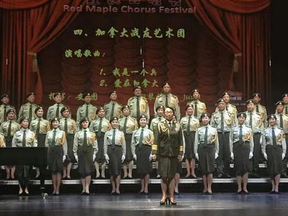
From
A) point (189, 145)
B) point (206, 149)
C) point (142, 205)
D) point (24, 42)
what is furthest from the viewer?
point (24, 42)

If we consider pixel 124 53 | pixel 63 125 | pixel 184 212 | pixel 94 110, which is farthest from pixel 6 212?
pixel 124 53

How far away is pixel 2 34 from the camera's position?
502 inches

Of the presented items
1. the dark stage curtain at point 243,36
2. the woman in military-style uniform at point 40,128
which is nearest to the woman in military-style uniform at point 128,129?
the woman in military-style uniform at point 40,128

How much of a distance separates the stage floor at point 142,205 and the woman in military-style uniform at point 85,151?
0.36 m

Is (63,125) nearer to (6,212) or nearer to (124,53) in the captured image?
(124,53)

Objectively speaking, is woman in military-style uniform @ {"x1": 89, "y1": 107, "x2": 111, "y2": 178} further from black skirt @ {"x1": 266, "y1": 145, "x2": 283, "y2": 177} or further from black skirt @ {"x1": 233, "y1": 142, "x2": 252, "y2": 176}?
black skirt @ {"x1": 266, "y1": 145, "x2": 283, "y2": 177}

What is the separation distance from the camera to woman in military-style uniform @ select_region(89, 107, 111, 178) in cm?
1115

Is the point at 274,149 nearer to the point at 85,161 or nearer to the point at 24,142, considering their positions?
the point at 85,161

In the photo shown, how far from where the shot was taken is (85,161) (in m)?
10.6

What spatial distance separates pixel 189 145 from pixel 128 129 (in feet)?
4.07

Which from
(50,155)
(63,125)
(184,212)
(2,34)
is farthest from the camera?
(2,34)

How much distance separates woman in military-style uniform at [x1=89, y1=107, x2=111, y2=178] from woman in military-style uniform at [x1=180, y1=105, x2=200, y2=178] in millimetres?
1513

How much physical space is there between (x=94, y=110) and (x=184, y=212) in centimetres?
455

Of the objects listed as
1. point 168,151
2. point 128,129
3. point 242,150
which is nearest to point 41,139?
point 128,129
